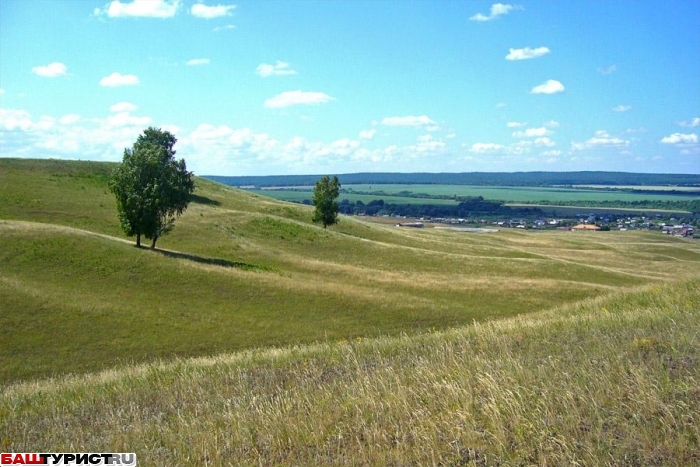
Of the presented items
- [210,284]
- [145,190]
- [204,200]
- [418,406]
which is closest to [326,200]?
[204,200]

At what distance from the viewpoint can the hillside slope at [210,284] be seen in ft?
93.9

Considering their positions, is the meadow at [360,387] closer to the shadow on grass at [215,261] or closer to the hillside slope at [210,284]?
the hillside slope at [210,284]

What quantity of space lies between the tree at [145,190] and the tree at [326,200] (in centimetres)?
3140

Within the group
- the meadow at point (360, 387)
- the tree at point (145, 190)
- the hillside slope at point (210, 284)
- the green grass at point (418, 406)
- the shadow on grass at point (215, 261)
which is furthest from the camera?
the tree at point (145, 190)

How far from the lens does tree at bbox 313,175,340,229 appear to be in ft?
262

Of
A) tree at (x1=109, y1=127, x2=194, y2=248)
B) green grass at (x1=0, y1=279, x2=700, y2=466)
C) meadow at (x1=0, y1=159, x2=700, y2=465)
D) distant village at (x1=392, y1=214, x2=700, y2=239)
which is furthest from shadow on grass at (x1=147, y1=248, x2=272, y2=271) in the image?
distant village at (x1=392, y1=214, x2=700, y2=239)

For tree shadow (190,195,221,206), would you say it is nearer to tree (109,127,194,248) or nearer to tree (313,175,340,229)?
tree (313,175,340,229)

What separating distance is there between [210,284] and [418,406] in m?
33.1

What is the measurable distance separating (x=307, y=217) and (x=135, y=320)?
188ft

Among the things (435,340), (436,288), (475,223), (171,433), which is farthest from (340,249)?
(475,223)

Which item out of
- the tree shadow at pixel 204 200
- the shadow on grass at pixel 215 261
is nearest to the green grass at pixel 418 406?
the shadow on grass at pixel 215 261

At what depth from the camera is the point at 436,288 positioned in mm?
45031

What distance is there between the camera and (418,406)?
769 cm

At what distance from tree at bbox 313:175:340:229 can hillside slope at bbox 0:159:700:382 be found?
8948 mm
